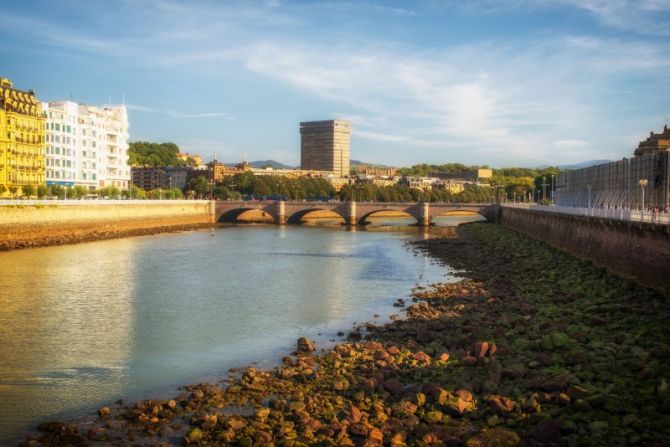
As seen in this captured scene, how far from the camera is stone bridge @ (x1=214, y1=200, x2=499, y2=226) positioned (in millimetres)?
101250

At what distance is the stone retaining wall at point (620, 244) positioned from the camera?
24.7 m

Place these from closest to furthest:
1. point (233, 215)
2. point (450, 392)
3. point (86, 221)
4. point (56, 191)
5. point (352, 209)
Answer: point (450, 392) < point (86, 221) < point (56, 191) < point (352, 209) < point (233, 215)

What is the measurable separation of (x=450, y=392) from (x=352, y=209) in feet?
293

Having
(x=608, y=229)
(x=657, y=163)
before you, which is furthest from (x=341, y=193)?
(x=608, y=229)

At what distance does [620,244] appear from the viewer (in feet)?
100

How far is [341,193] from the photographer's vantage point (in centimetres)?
17100

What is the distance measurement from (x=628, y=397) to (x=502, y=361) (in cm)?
411

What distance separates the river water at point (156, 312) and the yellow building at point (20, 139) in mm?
24929

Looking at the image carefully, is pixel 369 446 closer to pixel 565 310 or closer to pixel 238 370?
pixel 238 370

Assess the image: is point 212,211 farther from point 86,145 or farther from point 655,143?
point 655,143

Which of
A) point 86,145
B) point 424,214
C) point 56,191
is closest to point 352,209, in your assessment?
point 424,214

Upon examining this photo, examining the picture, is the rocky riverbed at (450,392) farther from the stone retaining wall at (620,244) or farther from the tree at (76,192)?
the tree at (76,192)

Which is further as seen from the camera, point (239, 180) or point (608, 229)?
point (239, 180)

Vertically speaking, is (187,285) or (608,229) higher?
(608,229)
